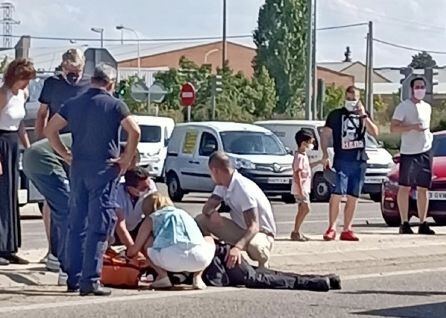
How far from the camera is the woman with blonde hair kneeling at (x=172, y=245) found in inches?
438

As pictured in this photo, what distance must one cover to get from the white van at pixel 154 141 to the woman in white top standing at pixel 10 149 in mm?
21170

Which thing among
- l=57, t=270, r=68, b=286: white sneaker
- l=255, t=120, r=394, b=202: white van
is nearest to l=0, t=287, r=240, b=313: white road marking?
l=57, t=270, r=68, b=286: white sneaker

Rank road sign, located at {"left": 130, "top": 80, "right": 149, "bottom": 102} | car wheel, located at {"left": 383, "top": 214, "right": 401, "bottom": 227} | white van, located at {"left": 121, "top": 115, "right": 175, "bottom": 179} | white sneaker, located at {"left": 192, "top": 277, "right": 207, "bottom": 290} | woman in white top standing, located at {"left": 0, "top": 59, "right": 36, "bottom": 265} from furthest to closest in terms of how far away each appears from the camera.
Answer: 1. road sign, located at {"left": 130, "top": 80, "right": 149, "bottom": 102}
2. white van, located at {"left": 121, "top": 115, "right": 175, "bottom": 179}
3. car wheel, located at {"left": 383, "top": 214, "right": 401, "bottom": 227}
4. woman in white top standing, located at {"left": 0, "top": 59, "right": 36, "bottom": 265}
5. white sneaker, located at {"left": 192, "top": 277, "right": 207, "bottom": 290}

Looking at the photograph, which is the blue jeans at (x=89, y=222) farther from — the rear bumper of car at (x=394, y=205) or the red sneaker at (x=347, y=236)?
the rear bumper of car at (x=394, y=205)

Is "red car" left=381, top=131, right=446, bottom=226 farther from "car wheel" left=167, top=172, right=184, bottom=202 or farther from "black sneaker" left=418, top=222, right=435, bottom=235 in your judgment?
"car wheel" left=167, top=172, right=184, bottom=202

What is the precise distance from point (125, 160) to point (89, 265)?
94 centimetres

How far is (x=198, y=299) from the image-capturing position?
35.1ft

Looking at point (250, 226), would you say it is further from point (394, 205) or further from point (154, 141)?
point (154, 141)

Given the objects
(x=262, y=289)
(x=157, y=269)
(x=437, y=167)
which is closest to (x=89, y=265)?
(x=157, y=269)

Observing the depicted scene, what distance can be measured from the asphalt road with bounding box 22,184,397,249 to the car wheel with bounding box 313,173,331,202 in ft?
2.75

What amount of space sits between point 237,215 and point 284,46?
80428 millimetres

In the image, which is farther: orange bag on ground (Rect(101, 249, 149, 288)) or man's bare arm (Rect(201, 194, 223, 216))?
man's bare arm (Rect(201, 194, 223, 216))

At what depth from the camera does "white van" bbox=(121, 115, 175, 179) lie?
34.0 metres

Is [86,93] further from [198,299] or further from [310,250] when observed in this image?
Answer: [310,250]
